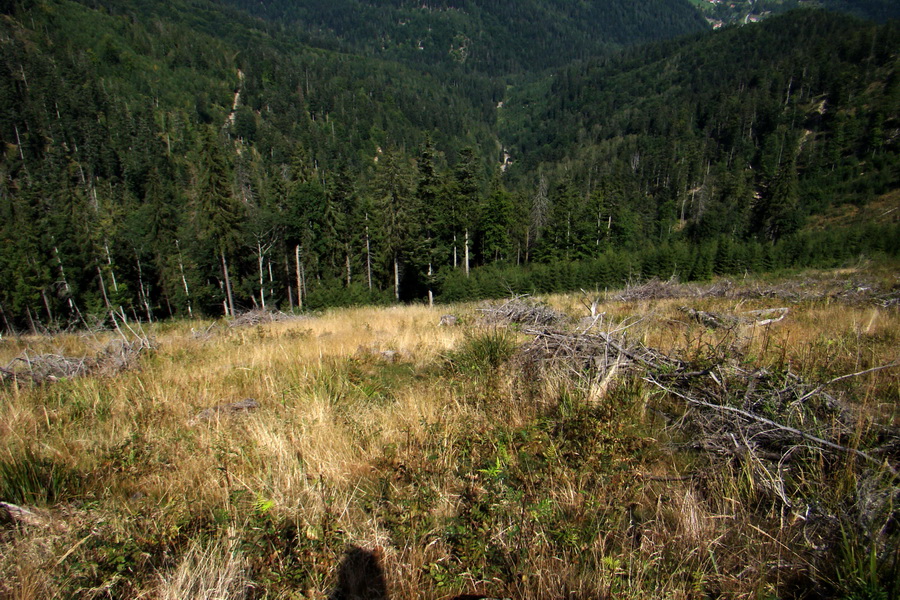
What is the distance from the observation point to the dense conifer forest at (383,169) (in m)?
32.2

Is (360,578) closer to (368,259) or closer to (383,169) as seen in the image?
(383,169)

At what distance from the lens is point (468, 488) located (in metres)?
2.33

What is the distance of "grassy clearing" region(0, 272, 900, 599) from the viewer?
1.76m

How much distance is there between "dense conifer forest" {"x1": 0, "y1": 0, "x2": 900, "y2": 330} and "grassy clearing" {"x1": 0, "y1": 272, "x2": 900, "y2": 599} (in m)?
11.5

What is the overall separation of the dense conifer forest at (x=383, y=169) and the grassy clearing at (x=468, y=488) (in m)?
11.5

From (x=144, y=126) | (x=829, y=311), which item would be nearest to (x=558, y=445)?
(x=829, y=311)

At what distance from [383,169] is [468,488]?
29.1 m

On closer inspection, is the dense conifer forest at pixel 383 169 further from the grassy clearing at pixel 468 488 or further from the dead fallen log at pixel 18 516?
the dead fallen log at pixel 18 516

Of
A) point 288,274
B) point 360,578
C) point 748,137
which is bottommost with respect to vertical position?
point 288,274

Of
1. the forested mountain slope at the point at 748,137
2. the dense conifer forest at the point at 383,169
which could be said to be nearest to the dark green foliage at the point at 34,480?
the dense conifer forest at the point at 383,169

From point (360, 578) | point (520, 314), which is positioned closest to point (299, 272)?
point (520, 314)

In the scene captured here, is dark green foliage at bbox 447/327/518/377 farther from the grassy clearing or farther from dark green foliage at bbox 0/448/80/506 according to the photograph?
dark green foliage at bbox 0/448/80/506

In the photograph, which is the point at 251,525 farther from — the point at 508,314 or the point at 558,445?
the point at 508,314

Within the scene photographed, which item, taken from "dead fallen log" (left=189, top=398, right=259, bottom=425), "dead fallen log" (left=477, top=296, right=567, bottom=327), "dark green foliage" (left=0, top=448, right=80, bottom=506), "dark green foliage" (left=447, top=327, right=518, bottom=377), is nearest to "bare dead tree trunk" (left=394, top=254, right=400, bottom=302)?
"dead fallen log" (left=477, top=296, right=567, bottom=327)
